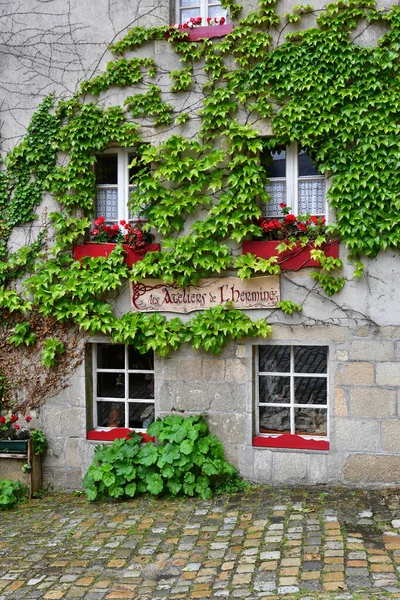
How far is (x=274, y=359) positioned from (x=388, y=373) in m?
1.19

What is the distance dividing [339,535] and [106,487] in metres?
2.51

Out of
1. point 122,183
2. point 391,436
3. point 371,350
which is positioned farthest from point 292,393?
point 122,183

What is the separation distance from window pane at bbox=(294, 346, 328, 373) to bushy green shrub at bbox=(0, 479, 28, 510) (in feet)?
10.6

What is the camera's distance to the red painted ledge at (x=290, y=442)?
676cm

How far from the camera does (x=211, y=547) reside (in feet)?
18.0

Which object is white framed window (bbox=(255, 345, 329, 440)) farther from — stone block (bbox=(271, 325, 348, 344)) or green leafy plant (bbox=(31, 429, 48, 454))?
green leafy plant (bbox=(31, 429, 48, 454))

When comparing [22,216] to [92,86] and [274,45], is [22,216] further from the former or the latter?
[274,45]

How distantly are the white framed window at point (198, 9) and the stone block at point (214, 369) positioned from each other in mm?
3587

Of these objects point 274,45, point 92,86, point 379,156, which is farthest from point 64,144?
point 379,156

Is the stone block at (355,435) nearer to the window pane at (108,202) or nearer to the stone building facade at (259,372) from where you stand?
the stone building facade at (259,372)

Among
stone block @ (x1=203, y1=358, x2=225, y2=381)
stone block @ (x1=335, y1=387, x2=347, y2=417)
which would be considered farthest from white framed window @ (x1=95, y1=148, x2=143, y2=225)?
stone block @ (x1=335, y1=387, x2=347, y2=417)

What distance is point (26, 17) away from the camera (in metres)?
7.34

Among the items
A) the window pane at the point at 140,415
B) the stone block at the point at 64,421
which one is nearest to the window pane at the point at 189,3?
the window pane at the point at 140,415

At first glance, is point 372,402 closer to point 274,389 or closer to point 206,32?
point 274,389
